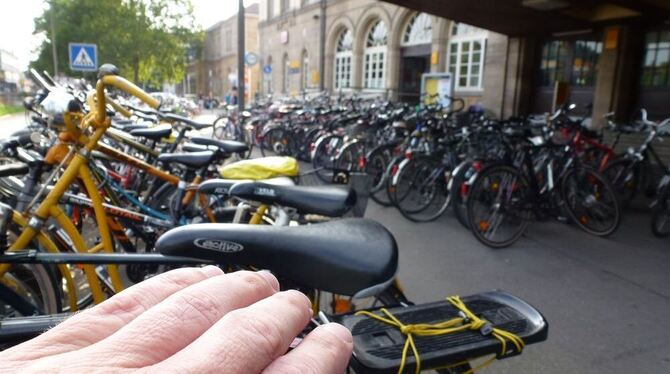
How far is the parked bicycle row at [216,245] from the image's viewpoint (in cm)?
117

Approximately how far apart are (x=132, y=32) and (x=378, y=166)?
71.4ft

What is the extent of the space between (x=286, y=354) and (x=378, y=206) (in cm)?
615

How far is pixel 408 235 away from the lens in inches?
209

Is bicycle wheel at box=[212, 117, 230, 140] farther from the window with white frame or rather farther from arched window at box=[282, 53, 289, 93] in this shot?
arched window at box=[282, 53, 289, 93]

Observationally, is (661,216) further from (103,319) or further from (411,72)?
(411,72)

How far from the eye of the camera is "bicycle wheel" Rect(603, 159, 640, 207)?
6027 mm

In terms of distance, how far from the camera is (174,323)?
1.51ft

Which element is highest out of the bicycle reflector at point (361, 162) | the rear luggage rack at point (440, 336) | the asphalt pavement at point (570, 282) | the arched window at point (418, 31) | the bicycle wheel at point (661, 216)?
the arched window at point (418, 31)

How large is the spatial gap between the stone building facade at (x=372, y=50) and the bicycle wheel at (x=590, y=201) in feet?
23.6

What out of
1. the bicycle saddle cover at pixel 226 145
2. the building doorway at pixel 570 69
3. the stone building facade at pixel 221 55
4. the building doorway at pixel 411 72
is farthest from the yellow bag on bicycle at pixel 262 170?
the stone building facade at pixel 221 55

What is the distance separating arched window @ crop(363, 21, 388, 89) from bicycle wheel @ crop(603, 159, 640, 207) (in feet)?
43.2

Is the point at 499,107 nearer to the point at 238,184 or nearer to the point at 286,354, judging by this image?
the point at 238,184

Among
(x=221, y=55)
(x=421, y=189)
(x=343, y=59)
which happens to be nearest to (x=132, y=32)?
(x=343, y=59)

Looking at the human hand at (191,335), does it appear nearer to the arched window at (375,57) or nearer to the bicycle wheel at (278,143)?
the bicycle wheel at (278,143)
